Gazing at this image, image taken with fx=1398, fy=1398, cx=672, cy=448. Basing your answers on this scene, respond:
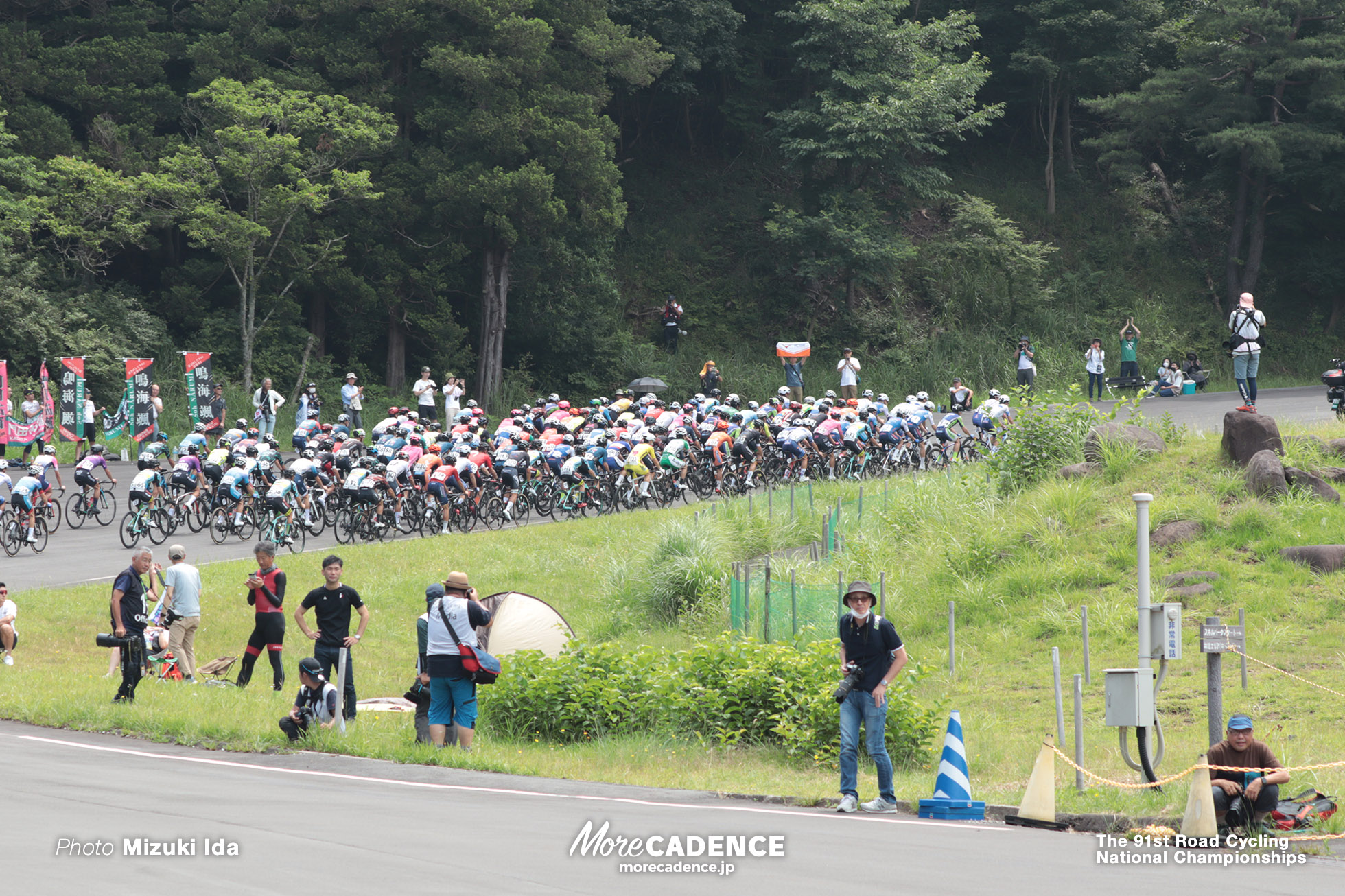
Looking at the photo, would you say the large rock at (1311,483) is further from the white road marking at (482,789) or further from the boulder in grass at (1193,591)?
the white road marking at (482,789)

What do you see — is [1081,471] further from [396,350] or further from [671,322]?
[396,350]

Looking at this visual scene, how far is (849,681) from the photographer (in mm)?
10211

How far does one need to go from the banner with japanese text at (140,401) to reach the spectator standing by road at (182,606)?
1852 cm

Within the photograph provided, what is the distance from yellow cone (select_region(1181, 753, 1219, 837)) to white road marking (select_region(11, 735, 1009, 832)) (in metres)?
1.19

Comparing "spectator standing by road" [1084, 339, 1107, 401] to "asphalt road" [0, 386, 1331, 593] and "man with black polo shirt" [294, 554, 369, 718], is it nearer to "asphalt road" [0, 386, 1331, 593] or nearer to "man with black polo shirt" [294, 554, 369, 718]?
"asphalt road" [0, 386, 1331, 593]

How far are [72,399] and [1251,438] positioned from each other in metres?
26.7

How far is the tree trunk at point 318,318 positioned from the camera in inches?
1766

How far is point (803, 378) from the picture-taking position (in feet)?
150

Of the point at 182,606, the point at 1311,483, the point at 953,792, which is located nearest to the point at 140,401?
the point at 182,606

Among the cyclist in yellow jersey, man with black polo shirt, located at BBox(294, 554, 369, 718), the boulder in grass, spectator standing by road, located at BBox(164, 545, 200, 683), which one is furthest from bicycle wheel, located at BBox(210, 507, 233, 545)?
the boulder in grass

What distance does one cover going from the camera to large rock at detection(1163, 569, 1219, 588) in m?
17.8

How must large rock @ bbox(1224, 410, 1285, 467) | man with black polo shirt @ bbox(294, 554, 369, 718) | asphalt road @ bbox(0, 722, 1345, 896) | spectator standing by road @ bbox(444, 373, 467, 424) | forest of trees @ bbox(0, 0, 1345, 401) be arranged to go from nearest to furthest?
asphalt road @ bbox(0, 722, 1345, 896), man with black polo shirt @ bbox(294, 554, 369, 718), large rock @ bbox(1224, 410, 1285, 467), spectator standing by road @ bbox(444, 373, 467, 424), forest of trees @ bbox(0, 0, 1345, 401)

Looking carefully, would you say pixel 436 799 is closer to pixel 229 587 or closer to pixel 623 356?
pixel 229 587

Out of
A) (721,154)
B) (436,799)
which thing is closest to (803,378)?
(721,154)
